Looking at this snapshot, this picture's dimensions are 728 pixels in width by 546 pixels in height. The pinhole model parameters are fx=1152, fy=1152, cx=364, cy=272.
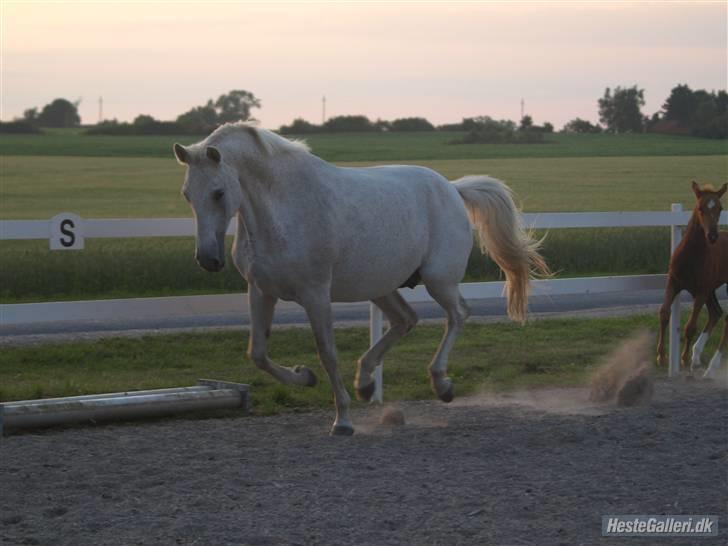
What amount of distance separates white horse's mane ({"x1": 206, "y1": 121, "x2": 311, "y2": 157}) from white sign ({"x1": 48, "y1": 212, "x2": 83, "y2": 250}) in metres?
1.35

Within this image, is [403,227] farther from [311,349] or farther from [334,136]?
[334,136]

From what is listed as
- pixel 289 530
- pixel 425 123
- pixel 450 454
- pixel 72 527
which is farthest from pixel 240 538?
pixel 425 123

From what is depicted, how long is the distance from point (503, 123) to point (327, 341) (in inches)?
1863

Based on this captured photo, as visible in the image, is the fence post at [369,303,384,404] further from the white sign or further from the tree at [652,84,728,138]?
the tree at [652,84,728,138]

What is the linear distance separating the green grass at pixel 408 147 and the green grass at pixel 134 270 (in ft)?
66.6

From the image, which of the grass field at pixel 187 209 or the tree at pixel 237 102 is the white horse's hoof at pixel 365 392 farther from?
the tree at pixel 237 102

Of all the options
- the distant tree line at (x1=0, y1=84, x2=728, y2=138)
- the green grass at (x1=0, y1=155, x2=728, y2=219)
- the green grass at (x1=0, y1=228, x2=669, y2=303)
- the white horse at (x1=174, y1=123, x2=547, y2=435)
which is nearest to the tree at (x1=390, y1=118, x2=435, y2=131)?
the distant tree line at (x1=0, y1=84, x2=728, y2=138)

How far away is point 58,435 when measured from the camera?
6.91 m

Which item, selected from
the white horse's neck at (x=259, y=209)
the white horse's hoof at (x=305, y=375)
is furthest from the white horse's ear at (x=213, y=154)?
the white horse's hoof at (x=305, y=375)

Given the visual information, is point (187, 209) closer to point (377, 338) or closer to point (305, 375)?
point (377, 338)

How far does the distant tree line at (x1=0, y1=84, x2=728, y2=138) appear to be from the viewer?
1921 inches

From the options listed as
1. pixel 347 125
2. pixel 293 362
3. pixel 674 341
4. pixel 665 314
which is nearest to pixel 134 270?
pixel 293 362

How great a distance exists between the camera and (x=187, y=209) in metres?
26.2

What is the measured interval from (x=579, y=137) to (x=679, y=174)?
18920 mm
